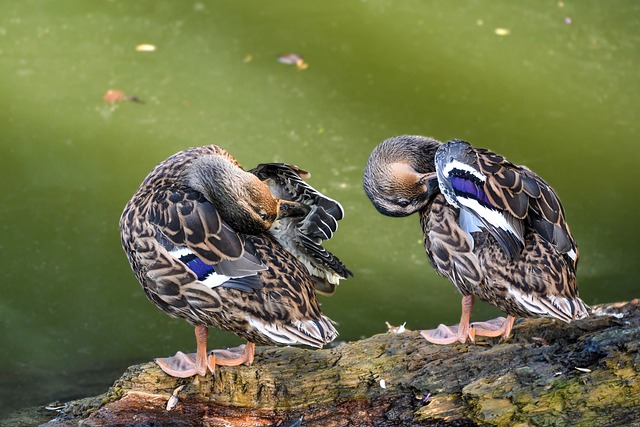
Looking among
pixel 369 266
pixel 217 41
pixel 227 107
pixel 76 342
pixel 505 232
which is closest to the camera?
pixel 505 232

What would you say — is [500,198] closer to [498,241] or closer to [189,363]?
[498,241]

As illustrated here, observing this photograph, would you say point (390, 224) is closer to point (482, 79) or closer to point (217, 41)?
point (482, 79)

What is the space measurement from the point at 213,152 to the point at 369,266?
58.5 inches

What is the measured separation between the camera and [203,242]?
12.1ft

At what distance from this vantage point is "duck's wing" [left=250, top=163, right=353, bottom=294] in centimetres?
404

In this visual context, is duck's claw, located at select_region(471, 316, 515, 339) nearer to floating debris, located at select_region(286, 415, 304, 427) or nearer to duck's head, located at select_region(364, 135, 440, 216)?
duck's head, located at select_region(364, 135, 440, 216)

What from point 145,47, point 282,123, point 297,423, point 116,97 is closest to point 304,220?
point 297,423

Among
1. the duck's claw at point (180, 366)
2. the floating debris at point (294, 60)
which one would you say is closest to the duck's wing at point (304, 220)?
the duck's claw at point (180, 366)

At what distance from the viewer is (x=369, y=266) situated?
17.8 feet

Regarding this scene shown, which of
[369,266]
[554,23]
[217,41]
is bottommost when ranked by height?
[369,266]

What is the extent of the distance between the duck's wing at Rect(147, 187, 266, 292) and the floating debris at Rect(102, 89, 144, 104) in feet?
9.41

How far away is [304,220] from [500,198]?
838 millimetres

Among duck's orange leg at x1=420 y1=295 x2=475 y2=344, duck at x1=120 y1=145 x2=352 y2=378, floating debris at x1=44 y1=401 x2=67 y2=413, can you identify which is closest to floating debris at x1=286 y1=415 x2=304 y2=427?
duck at x1=120 y1=145 x2=352 y2=378

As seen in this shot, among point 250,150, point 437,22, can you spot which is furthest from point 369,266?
point 437,22
